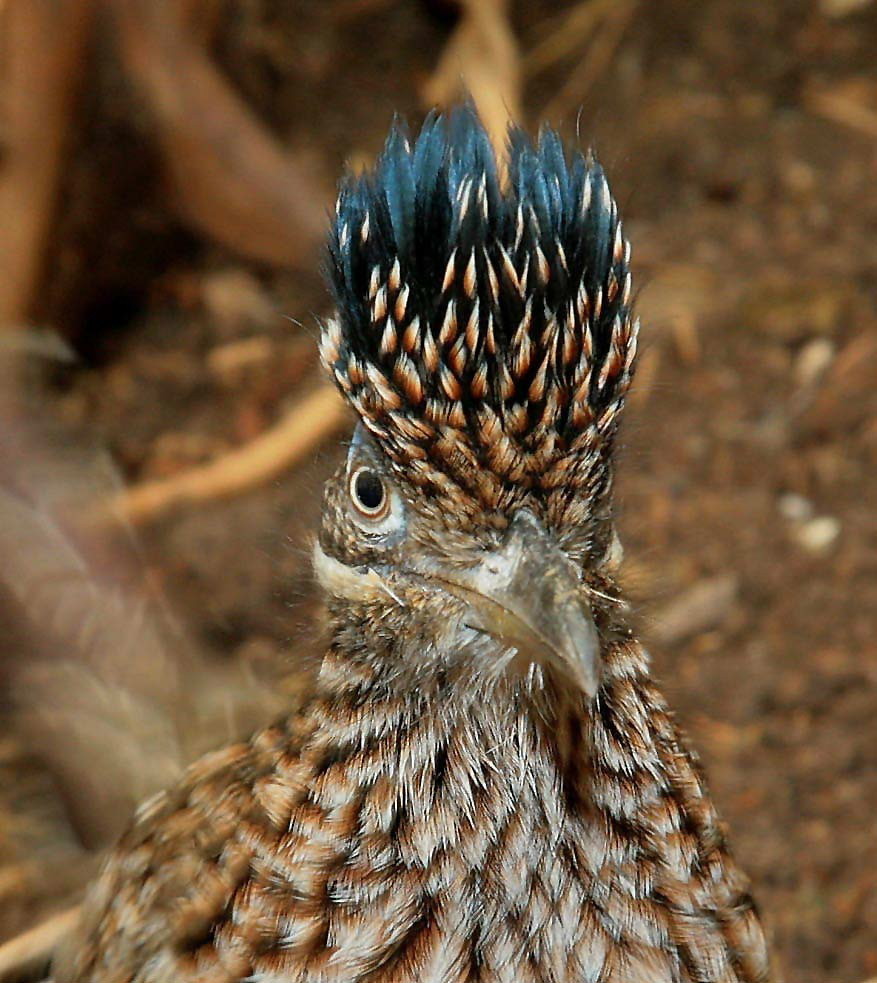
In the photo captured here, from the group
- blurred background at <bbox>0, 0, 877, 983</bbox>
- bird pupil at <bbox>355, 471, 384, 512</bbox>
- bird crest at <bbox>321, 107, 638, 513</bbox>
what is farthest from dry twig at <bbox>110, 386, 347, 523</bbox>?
bird crest at <bbox>321, 107, 638, 513</bbox>

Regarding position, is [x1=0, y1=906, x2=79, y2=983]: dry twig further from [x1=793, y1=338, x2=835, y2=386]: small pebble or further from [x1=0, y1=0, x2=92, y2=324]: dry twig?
[x1=793, y1=338, x2=835, y2=386]: small pebble

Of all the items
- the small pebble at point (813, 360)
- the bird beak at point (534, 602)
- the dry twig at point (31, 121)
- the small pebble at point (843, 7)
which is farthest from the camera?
the small pebble at point (843, 7)

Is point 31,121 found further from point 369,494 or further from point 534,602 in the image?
point 534,602

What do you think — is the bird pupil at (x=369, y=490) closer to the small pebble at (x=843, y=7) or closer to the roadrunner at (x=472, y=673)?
the roadrunner at (x=472, y=673)

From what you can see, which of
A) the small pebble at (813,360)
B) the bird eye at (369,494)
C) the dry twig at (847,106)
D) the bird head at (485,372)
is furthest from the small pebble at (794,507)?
the bird eye at (369,494)

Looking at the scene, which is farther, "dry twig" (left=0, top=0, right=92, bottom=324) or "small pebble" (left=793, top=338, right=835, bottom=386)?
"small pebble" (left=793, top=338, right=835, bottom=386)

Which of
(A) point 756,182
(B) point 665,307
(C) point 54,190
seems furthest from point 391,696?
(A) point 756,182

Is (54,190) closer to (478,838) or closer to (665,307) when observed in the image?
(665,307)

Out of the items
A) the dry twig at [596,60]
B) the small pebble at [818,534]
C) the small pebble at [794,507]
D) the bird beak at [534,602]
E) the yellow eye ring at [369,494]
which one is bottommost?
the bird beak at [534,602]
